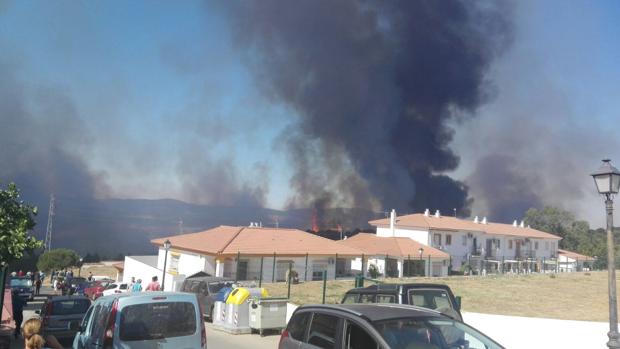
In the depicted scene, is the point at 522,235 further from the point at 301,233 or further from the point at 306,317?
the point at 306,317

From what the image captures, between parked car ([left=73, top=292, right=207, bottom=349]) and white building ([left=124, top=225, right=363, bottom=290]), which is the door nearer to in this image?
white building ([left=124, top=225, right=363, bottom=290])

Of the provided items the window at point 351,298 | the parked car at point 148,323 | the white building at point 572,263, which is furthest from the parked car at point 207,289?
the white building at point 572,263

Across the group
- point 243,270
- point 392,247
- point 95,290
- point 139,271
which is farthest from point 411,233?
point 95,290

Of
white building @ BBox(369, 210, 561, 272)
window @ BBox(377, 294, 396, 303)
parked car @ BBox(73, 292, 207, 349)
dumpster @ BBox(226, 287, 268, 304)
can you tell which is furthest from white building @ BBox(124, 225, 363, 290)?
parked car @ BBox(73, 292, 207, 349)

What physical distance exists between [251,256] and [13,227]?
28601 millimetres

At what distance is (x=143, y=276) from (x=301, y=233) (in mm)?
14483

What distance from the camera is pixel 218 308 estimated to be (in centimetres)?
1609

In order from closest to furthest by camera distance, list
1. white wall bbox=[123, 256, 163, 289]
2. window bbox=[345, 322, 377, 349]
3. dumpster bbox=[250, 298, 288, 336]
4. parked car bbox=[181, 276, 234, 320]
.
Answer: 1. window bbox=[345, 322, 377, 349]
2. dumpster bbox=[250, 298, 288, 336]
3. parked car bbox=[181, 276, 234, 320]
4. white wall bbox=[123, 256, 163, 289]

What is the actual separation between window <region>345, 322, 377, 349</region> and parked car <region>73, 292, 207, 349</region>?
115 inches

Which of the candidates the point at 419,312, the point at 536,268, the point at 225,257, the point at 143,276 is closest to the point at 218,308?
the point at 419,312

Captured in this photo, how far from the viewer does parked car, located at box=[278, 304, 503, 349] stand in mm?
4988

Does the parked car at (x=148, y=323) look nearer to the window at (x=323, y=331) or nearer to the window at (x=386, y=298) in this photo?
the window at (x=323, y=331)

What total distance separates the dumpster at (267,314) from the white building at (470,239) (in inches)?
1919

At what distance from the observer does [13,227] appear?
909 centimetres
